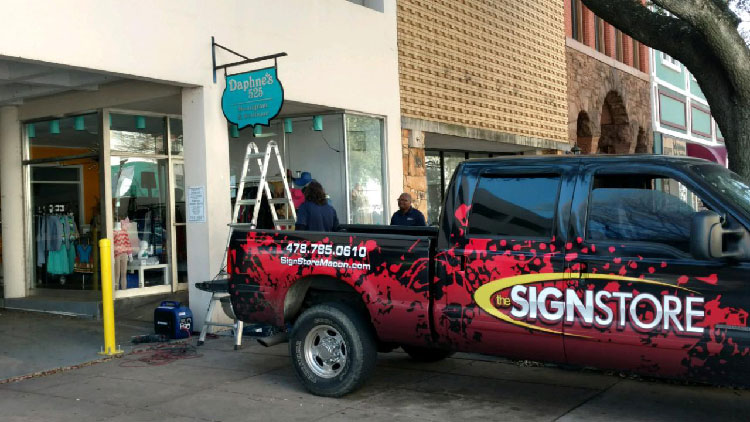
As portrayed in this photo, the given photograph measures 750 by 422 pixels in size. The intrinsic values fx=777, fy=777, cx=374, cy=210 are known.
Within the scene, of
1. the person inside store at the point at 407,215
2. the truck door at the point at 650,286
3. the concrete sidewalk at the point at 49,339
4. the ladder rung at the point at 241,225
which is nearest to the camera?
the truck door at the point at 650,286

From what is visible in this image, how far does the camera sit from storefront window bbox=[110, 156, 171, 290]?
1177 cm

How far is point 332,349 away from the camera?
6.61 metres

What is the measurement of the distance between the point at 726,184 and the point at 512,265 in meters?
1.62

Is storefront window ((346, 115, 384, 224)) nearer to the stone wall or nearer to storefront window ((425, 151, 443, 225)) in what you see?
storefront window ((425, 151, 443, 225))

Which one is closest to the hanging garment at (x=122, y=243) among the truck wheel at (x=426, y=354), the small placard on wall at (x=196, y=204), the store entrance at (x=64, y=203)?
the store entrance at (x=64, y=203)

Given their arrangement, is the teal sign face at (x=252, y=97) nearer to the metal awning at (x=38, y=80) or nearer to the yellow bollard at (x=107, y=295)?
the metal awning at (x=38, y=80)

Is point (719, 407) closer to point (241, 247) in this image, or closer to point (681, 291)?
point (681, 291)

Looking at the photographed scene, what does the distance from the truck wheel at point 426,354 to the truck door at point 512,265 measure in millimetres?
1806

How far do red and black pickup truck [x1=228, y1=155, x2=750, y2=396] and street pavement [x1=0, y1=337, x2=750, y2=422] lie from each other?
45 cm

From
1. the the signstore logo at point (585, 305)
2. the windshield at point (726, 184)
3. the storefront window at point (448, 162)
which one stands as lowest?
the the signstore logo at point (585, 305)

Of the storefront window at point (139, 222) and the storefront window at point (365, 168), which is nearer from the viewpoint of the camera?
the storefront window at point (139, 222)

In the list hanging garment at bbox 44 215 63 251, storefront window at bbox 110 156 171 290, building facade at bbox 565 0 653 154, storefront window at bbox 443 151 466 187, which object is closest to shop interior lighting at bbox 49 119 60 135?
storefront window at bbox 110 156 171 290

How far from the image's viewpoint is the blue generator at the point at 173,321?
9.55 meters

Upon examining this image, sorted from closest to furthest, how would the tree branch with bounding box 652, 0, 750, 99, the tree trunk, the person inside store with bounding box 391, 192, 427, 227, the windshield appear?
1. the windshield
2. the tree branch with bounding box 652, 0, 750, 99
3. the tree trunk
4. the person inside store with bounding box 391, 192, 427, 227
